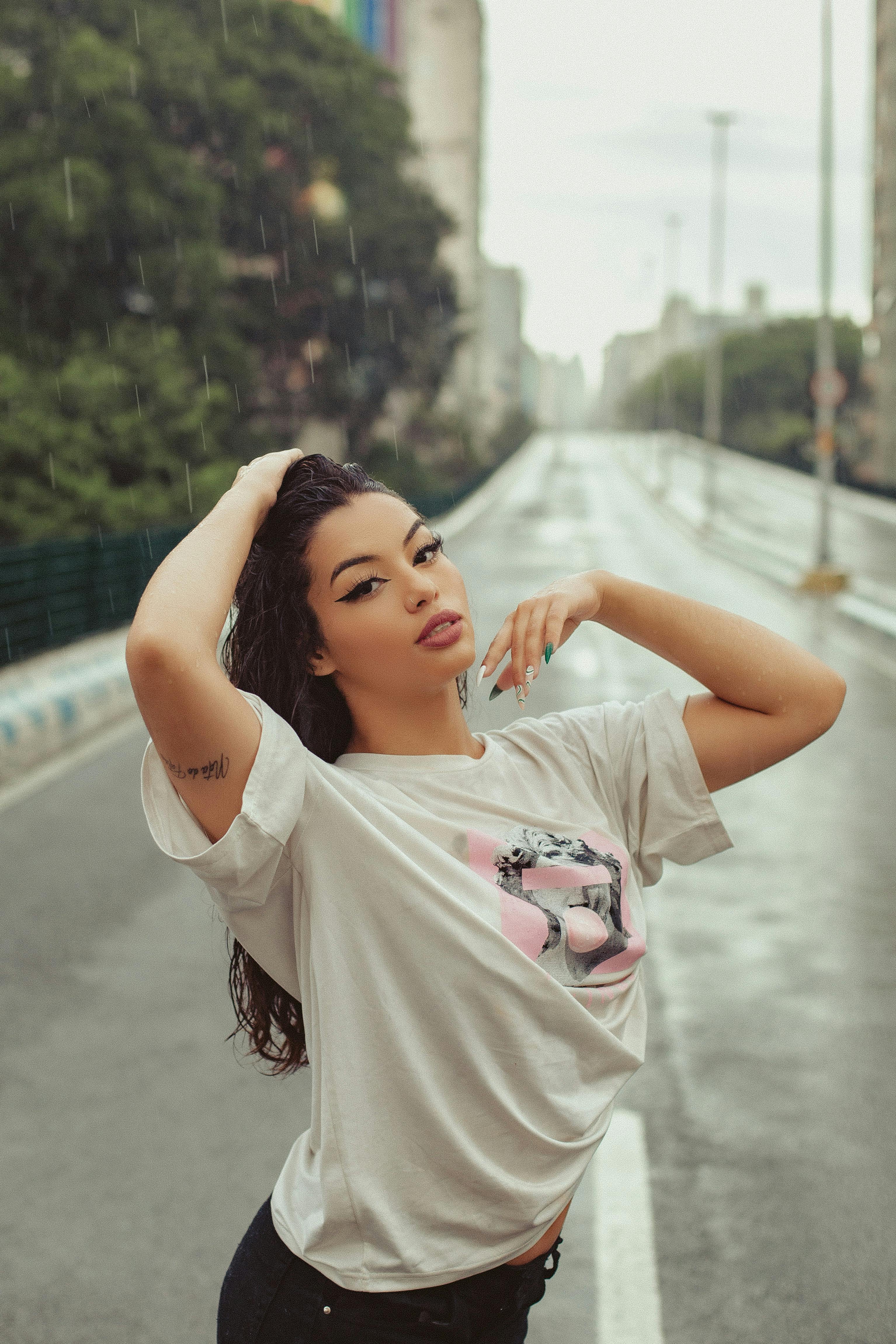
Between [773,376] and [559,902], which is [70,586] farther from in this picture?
[773,376]

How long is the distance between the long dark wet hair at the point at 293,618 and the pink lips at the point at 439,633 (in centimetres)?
14

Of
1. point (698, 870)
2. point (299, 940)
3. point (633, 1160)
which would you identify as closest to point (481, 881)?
point (299, 940)

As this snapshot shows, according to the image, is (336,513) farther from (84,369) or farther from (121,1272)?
(84,369)

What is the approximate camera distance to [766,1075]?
4.68 m

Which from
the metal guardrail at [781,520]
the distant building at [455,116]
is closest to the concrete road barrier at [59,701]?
the metal guardrail at [781,520]

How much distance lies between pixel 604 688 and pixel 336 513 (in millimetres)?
11258

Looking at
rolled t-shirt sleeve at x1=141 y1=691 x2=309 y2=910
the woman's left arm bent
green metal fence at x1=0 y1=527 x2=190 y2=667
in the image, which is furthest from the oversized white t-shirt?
green metal fence at x1=0 y1=527 x2=190 y2=667

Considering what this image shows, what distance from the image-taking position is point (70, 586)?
1484 cm

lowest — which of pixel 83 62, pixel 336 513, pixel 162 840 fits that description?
pixel 162 840

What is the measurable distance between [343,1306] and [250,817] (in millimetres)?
629

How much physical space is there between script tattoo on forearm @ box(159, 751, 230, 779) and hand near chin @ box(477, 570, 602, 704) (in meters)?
0.35

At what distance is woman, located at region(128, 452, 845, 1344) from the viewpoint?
1.67 meters

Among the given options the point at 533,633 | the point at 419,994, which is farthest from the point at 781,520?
the point at 419,994

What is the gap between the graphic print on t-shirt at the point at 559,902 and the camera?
1.77 metres
